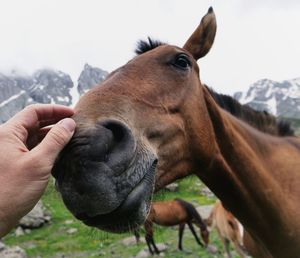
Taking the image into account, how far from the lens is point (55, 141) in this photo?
7.02 feet

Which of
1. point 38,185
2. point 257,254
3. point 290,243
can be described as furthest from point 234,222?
point 38,185

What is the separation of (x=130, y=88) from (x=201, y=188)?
95.9 feet

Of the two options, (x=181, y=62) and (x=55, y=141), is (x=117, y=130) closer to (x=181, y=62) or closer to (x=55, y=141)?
(x=55, y=141)

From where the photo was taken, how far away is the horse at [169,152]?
90.1 inches

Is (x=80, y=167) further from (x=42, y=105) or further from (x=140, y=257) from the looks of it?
(x=140, y=257)

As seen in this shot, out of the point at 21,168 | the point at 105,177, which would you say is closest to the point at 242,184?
the point at 105,177

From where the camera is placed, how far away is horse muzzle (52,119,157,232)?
7.31ft

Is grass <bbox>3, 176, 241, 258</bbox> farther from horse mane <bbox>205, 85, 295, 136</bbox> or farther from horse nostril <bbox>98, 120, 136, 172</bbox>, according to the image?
horse nostril <bbox>98, 120, 136, 172</bbox>

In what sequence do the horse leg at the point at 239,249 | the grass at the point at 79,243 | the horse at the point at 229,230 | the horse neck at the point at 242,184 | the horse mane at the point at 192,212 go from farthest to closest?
the horse mane at the point at 192,212 < the grass at the point at 79,243 < the horse at the point at 229,230 < the horse leg at the point at 239,249 < the horse neck at the point at 242,184

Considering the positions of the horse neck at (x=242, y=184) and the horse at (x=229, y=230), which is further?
the horse at (x=229, y=230)

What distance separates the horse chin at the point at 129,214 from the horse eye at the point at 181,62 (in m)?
1.33

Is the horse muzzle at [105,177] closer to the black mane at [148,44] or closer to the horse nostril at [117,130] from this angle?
the horse nostril at [117,130]

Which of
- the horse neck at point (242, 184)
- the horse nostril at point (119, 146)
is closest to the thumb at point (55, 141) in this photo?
the horse nostril at point (119, 146)

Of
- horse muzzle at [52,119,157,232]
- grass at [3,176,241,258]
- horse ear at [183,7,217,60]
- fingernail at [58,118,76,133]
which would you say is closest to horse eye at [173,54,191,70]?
horse ear at [183,7,217,60]
